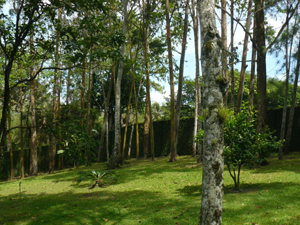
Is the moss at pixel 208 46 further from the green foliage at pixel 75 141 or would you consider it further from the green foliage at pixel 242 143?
the green foliage at pixel 75 141

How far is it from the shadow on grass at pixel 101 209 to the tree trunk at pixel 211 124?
164cm

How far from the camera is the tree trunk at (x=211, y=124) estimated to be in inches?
133

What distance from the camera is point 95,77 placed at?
2223 cm

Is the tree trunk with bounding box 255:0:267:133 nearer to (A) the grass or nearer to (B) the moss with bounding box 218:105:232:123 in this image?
(A) the grass

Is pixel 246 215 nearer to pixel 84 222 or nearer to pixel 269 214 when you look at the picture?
pixel 269 214

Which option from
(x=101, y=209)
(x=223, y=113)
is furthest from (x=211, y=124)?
(x=101, y=209)

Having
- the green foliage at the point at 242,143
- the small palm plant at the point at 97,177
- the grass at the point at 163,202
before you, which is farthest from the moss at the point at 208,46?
the small palm plant at the point at 97,177

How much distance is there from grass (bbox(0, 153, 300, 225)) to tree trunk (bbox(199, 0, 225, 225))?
4.99ft

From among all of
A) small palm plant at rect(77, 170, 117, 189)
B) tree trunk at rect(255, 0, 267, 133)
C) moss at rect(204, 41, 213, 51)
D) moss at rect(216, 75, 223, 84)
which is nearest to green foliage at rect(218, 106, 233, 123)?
moss at rect(216, 75, 223, 84)

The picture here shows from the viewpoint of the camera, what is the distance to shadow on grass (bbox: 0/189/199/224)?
5.48 metres

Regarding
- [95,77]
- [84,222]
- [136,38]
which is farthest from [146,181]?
[95,77]

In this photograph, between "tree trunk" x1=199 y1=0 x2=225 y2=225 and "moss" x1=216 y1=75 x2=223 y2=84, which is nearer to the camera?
"tree trunk" x1=199 y1=0 x2=225 y2=225

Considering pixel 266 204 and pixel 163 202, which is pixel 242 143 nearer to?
pixel 266 204

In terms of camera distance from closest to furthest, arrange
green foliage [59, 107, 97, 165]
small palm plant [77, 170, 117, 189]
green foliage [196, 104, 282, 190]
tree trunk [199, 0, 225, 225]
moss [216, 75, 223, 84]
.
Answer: tree trunk [199, 0, 225, 225] < moss [216, 75, 223, 84] < green foliage [59, 107, 97, 165] < green foliage [196, 104, 282, 190] < small palm plant [77, 170, 117, 189]
